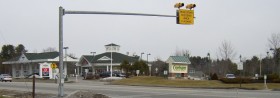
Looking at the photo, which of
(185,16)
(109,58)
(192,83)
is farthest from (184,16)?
(109,58)

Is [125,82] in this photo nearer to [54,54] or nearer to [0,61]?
[54,54]

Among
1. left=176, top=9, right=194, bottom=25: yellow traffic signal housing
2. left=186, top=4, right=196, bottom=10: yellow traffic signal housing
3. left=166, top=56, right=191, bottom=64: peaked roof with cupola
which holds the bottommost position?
left=166, top=56, right=191, bottom=64: peaked roof with cupola

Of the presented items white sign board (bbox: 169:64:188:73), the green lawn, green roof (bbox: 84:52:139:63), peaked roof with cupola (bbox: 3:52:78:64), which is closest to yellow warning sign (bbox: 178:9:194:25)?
the green lawn

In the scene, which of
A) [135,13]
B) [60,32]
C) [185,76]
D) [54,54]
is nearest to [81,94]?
[60,32]

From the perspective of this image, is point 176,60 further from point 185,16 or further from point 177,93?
point 185,16

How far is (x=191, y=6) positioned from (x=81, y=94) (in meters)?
7.57

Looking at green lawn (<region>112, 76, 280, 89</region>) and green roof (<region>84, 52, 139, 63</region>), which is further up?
green roof (<region>84, 52, 139, 63</region>)

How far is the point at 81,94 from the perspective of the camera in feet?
74.9

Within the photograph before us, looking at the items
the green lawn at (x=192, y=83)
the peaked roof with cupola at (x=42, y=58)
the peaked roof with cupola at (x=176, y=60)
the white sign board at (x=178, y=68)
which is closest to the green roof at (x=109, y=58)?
Answer: the peaked roof with cupola at (x=42, y=58)

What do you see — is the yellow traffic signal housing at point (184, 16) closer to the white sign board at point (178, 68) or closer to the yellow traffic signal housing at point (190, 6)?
the yellow traffic signal housing at point (190, 6)

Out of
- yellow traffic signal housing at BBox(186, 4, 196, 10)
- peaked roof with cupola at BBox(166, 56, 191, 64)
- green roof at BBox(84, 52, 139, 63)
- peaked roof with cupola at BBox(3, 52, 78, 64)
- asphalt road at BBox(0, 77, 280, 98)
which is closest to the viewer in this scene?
yellow traffic signal housing at BBox(186, 4, 196, 10)

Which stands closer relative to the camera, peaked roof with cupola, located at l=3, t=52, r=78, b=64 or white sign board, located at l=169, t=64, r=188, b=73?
white sign board, located at l=169, t=64, r=188, b=73

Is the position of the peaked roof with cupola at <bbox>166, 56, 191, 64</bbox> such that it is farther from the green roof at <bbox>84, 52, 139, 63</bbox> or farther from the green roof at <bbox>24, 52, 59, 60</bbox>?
the green roof at <bbox>24, 52, 59, 60</bbox>

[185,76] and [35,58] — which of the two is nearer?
[185,76]
